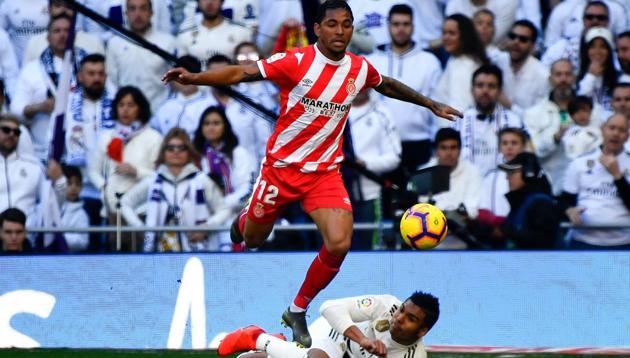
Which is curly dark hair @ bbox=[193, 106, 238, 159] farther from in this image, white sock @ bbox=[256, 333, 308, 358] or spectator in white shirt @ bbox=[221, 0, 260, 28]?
white sock @ bbox=[256, 333, 308, 358]

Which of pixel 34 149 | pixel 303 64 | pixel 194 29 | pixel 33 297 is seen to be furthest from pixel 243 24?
pixel 303 64

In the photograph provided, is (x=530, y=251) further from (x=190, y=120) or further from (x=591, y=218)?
(x=190, y=120)

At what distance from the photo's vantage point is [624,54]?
13.8m

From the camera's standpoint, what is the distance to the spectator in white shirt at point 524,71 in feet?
46.1

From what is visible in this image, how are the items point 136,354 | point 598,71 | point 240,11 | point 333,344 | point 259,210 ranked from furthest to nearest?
point 240,11 → point 598,71 → point 136,354 → point 259,210 → point 333,344

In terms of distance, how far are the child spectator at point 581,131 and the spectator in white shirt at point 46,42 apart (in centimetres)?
510

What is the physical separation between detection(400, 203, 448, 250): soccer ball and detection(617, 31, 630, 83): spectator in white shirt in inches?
149

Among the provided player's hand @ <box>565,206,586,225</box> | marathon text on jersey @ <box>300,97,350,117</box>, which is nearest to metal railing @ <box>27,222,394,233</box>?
player's hand @ <box>565,206,586,225</box>

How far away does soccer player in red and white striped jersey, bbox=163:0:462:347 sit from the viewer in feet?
33.1

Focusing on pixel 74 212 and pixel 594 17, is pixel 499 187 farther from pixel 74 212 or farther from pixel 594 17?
pixel 74 212

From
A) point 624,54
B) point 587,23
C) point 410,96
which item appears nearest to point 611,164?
point 624,54

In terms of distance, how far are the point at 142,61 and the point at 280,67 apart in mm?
5140

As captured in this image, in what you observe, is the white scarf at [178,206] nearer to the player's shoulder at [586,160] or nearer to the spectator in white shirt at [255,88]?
the spectator in white shirt at [255,88]

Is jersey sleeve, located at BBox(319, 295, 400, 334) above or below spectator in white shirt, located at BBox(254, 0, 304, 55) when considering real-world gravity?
below
